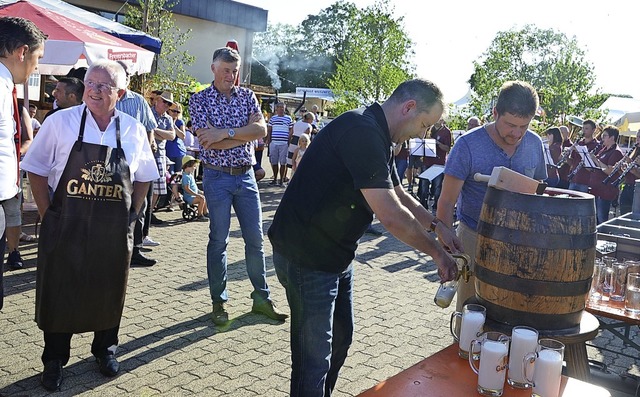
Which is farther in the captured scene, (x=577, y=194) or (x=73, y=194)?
(x=73, y=194)

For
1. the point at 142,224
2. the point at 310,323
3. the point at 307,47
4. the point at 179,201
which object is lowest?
the point at 179,201

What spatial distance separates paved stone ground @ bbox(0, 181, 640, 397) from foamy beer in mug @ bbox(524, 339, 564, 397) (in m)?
1.84

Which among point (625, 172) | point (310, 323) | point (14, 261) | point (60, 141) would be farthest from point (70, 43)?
point (625, 172)

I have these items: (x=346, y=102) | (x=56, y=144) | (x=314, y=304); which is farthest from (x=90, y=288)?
(x=346, y=102)

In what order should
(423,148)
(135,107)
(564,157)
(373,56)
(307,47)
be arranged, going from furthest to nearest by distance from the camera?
(307,47)
(373,56)
(423,148)
(564,157)
(135,107)

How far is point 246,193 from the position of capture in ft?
15.3

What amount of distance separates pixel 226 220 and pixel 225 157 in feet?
1.59

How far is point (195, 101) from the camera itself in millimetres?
4582

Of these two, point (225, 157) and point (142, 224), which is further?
point (142, 224)

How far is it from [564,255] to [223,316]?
3062 mm

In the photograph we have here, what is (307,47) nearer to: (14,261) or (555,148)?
(555,148)

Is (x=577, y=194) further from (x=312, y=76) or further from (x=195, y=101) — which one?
(x=312, y=76)

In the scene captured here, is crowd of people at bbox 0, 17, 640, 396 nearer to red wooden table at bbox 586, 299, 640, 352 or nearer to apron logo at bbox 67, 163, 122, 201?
apron logo at bbox 67, 163, 122, 201

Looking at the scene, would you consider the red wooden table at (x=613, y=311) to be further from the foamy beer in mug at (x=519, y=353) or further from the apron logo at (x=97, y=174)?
the apron logo at (x=97, y=174)
